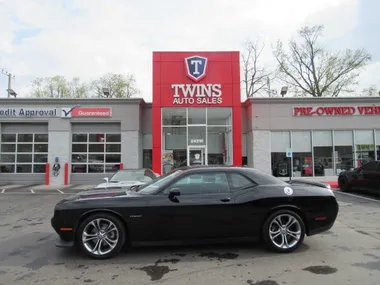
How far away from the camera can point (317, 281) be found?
3.60 m

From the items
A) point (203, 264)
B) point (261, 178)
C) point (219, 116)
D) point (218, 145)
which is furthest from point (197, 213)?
point (218, 145)

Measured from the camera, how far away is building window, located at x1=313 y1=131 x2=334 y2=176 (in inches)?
696

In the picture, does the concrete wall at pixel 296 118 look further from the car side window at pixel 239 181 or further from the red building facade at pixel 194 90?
the car side window at pixel 239 181

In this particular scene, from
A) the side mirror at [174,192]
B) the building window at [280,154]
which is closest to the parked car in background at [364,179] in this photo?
the building window at [280,154]

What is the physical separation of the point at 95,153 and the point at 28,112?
4749 mm

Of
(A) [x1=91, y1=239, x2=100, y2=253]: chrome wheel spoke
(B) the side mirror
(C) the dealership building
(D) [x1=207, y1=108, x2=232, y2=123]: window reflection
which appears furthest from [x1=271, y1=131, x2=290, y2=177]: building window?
(A) [x1=91, y1=239, x2=100, y2=253]: chrome wheel spoke

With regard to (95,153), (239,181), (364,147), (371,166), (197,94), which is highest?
(197,94)

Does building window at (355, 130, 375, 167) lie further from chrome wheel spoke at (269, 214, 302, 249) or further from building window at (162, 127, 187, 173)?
chrome wheel spoke at (269, 214, 302, 249)

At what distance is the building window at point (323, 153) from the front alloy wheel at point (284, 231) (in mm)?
14243

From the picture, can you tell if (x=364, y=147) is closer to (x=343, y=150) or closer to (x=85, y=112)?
(x=343, y=150)

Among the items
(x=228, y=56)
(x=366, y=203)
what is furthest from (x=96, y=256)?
(x=228, y=56)

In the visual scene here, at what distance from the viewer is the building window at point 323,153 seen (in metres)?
17.7

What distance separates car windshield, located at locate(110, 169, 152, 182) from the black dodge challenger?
162 inches

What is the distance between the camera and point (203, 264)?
417cm
